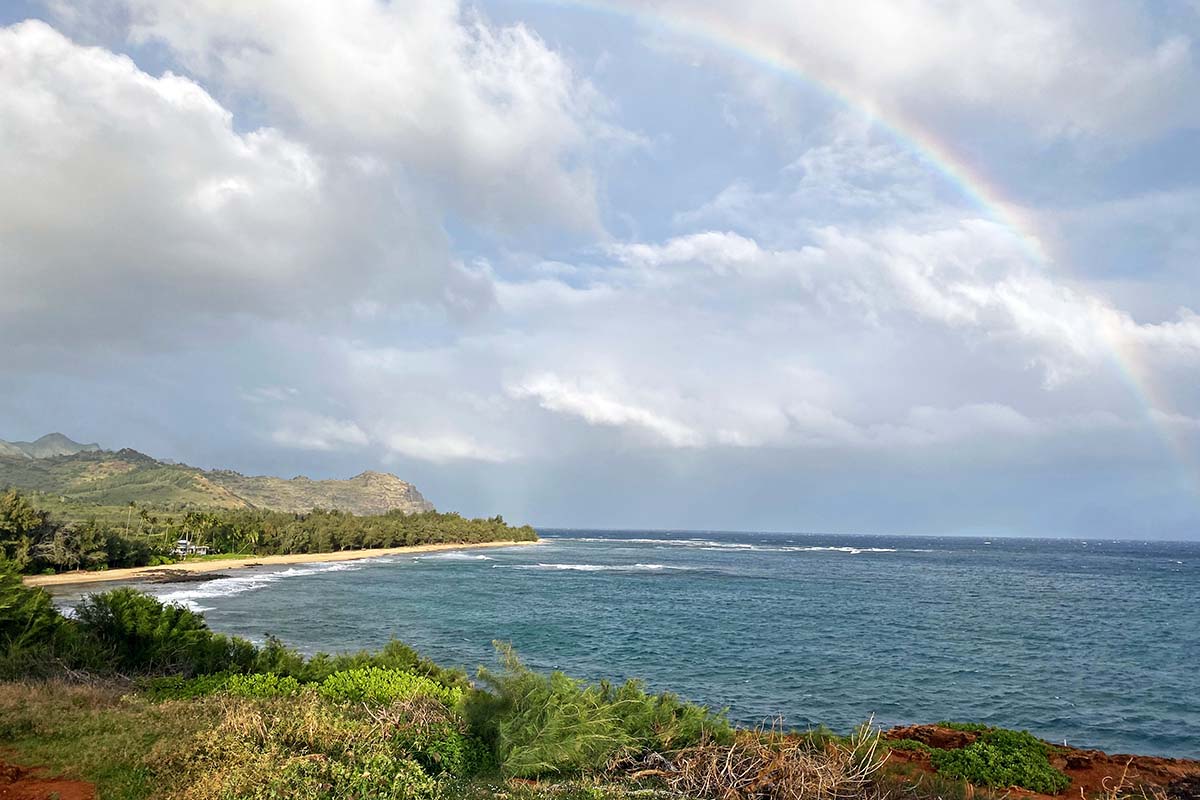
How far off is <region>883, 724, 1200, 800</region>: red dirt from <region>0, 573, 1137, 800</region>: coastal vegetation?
0.31 meters

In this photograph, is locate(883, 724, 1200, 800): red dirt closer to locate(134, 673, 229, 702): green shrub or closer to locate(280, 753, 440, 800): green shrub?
locate(280, 753, 440, 800): green shrub

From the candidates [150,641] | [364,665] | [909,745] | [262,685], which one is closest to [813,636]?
[909,745]

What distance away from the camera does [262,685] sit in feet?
44.0

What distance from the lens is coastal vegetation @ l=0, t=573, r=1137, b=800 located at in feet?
25.7

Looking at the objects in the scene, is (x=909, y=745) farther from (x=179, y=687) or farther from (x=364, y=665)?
(x=179, y=687)

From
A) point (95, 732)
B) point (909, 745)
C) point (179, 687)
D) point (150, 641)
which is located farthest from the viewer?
point (150, 641)

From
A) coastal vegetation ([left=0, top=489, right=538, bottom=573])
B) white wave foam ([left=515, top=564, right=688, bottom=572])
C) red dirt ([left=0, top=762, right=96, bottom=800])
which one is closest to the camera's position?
red dirt ([left=0, top=762, right=96, bottom=800])

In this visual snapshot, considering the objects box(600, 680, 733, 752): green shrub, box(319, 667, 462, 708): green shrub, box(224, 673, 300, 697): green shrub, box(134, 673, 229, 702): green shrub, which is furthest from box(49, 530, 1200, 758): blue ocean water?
box(134, 673, 229, 702): green shrub

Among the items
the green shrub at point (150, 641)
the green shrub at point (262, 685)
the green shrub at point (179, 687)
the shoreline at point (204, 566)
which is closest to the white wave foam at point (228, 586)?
the shoreline at point (204, 566)

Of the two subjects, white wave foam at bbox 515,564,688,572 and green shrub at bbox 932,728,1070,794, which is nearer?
green shrub at bbox 932,728,1070,794

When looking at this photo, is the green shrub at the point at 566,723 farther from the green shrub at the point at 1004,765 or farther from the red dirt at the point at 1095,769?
the red dirt at the point at 1095,769

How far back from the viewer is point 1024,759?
41.6 feet

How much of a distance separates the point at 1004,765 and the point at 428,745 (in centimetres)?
994

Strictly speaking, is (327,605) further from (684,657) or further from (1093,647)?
(1093,647)
